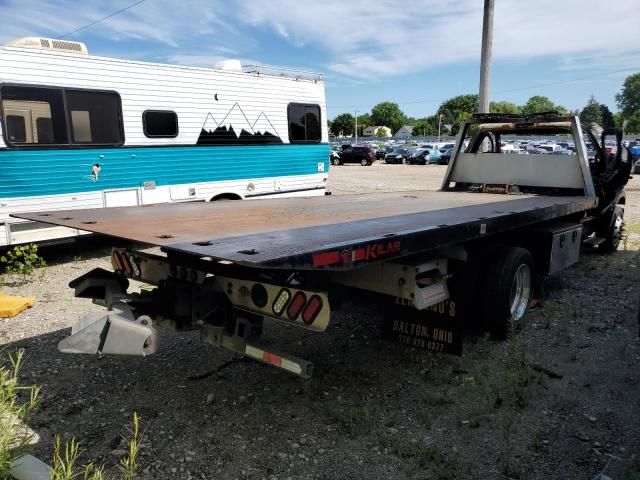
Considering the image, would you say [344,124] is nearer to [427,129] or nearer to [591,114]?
[427,129]

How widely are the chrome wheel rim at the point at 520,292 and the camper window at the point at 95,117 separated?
6.05 meters

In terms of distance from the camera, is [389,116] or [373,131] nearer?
[373,131]

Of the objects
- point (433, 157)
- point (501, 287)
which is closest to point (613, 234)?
point (501, 287)

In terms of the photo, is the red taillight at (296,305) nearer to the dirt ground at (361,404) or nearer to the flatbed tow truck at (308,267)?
the flatbed tow truck at (308,267)

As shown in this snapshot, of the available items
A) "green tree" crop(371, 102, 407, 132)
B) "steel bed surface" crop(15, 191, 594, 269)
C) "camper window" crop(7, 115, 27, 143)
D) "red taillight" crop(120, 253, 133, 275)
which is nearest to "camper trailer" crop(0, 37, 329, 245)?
"camper window" crop(7, 115, 27, 143)

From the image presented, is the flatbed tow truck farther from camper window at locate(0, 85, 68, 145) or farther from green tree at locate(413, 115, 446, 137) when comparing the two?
green tree at locate(413, 115, 446, 137)

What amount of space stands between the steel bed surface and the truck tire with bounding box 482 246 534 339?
0.36 m

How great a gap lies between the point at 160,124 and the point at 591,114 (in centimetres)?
652

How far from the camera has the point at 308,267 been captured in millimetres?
2572

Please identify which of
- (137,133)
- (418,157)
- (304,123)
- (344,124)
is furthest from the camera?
(344,124)

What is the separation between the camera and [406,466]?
10.1 ft

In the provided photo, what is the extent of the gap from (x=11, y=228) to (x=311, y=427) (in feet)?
18.1

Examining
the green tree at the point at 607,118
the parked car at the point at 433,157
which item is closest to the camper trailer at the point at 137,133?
the green tree at the point at 607,118

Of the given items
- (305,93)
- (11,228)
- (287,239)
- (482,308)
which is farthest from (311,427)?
(305,93)
